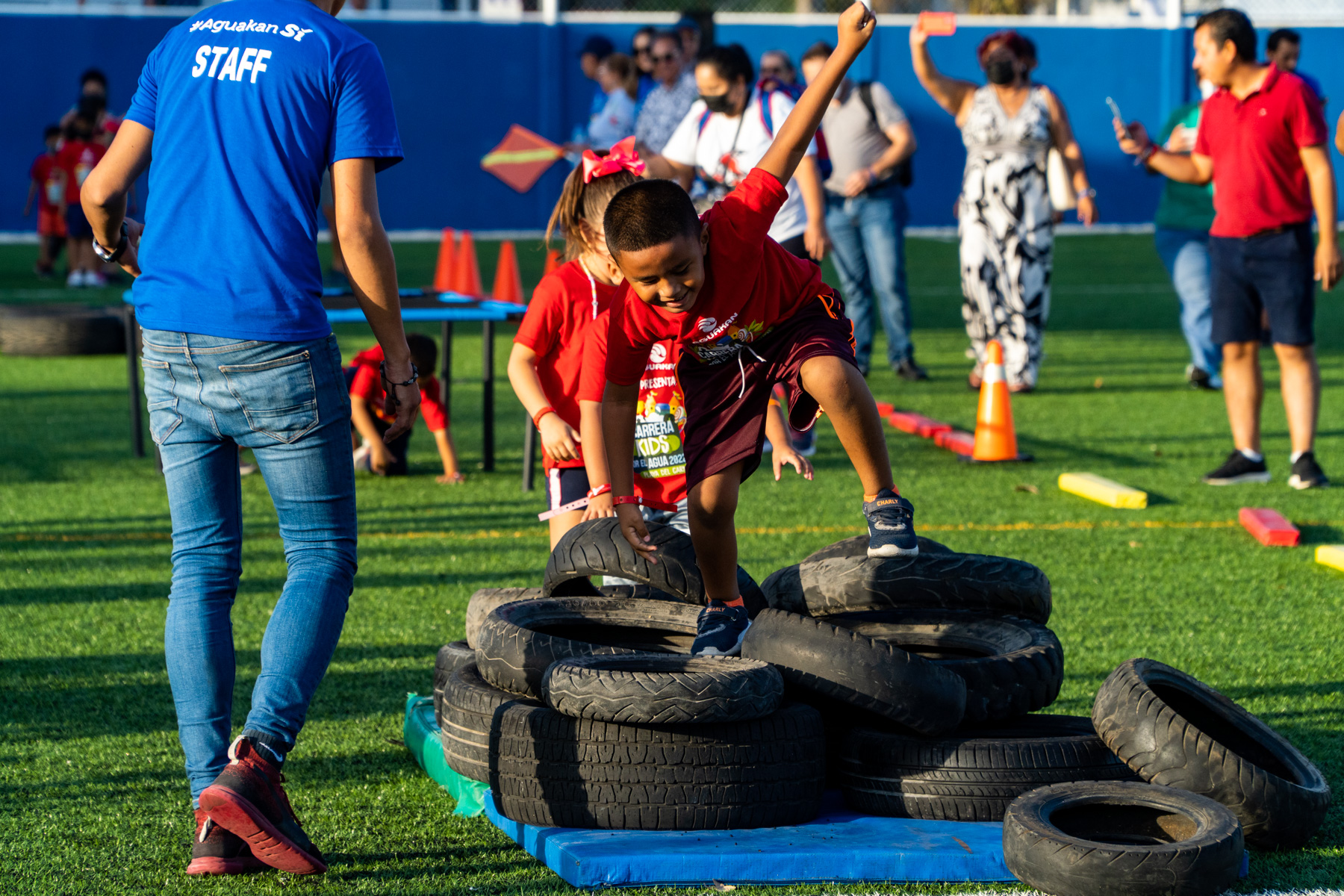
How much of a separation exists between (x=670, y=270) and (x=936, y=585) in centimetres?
122

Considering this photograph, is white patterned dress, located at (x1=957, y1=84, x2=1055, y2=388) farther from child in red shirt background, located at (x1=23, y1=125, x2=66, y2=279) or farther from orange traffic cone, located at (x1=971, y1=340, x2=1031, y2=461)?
child in red shirt background, located at (x1=23, y1=125, x2=66, y2=279)

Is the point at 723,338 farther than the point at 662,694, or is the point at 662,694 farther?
the point at 723,338

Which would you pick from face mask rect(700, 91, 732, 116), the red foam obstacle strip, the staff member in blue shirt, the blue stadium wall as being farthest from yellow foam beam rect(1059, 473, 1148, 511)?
the blue stadium wall

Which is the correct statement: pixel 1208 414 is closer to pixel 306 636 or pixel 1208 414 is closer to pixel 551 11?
pixel 306 636

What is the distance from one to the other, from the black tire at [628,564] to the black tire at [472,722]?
494mm

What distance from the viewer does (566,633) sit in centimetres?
421

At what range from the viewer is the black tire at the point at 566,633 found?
3.68 metres

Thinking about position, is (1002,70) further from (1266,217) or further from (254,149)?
(254,149)

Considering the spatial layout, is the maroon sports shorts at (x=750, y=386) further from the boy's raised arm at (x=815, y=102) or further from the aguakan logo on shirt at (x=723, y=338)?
the boy's raised arm at (x=815, y=102)

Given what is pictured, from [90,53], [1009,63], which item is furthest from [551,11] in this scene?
[1009,63]

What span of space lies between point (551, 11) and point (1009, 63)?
61.3ft

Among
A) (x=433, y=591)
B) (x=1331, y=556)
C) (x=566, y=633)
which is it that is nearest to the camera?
(x=566, y=633)

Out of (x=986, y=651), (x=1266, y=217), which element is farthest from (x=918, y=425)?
(x=986, y=651)

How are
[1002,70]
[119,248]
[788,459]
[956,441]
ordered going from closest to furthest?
[119,248], [788,459], [956,441], [1002,70]
